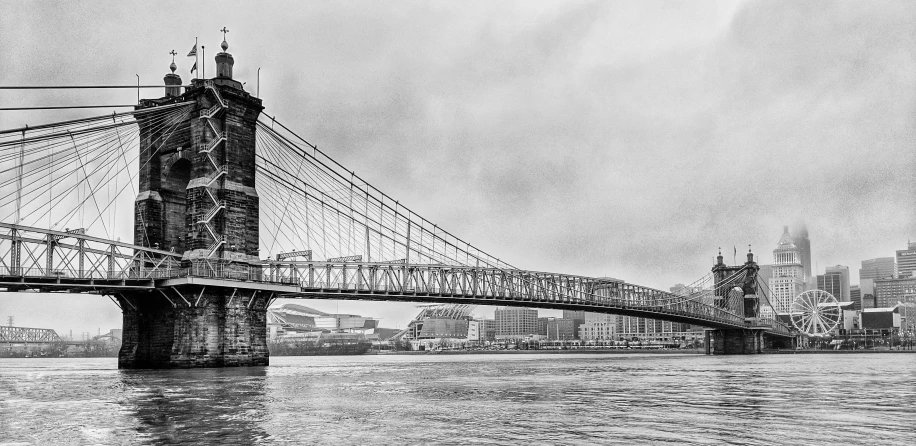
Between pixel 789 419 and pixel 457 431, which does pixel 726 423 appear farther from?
pixel 457 431

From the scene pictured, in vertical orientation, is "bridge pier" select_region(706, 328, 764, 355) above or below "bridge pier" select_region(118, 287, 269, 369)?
below

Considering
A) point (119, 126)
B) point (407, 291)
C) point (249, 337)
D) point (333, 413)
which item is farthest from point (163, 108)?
point (333, 413)

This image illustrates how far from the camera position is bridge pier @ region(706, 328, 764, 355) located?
15800 centimetres

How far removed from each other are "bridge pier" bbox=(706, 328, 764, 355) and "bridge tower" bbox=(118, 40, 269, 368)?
11558cm

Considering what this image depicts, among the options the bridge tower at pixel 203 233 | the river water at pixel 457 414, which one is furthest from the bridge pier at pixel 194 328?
the river water at pixel 457 414

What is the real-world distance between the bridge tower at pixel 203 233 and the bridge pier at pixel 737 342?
379 feet

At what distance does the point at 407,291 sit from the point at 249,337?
20430mm

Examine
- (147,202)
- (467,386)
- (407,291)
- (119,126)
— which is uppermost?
(119,126)

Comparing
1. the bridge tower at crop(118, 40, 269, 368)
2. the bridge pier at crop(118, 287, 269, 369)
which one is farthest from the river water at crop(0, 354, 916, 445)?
the bridge tower at crop(118, 40, 269, 368)

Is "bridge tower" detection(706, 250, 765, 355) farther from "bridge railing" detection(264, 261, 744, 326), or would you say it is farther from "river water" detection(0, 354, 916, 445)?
"river water" detection(0, 354, 916, 445)

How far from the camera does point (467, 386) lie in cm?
4478

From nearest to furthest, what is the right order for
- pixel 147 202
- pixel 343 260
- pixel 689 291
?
pixel 147 202 → pixel 343 260 → pixel 689 291

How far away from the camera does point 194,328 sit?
58906 millimetres

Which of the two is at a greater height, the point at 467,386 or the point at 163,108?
the point at 163,108
